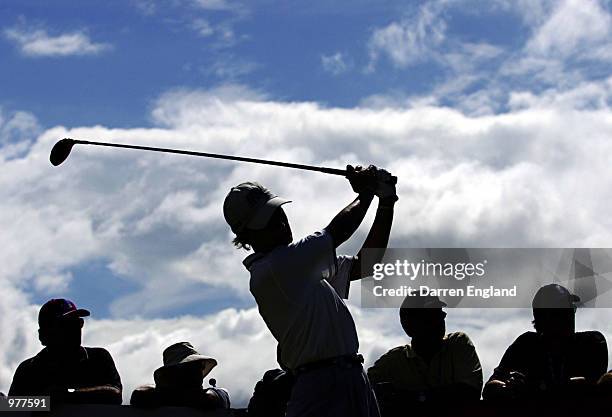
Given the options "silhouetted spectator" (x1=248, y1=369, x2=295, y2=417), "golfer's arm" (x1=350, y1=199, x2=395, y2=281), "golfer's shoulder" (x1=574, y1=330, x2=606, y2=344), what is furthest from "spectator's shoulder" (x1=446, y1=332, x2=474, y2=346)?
"golfer's arm" (x1=350, y1=199, x2=395, y2=281)

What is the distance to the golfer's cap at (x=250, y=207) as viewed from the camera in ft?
18.7

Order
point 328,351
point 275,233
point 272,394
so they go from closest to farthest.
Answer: point 328,351 < point 275,233 < point 272,394

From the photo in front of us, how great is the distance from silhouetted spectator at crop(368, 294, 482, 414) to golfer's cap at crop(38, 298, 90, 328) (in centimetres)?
254

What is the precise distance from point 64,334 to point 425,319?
3.04m

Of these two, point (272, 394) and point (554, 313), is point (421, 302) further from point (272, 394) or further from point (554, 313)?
point (272, 394)

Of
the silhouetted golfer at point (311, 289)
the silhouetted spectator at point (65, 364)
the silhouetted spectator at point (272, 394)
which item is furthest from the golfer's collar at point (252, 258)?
the silhouetted spectator at point (65, 364)

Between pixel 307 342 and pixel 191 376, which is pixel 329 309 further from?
pixel 191 376

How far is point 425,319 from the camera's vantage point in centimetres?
839

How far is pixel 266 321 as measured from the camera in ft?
19.2

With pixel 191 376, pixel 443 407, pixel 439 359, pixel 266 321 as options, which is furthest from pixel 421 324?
pixel 266 321

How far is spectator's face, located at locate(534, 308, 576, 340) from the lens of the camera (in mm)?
7914

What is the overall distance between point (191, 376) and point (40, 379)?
1282mm

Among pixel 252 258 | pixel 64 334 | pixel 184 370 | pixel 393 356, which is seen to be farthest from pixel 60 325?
pixel 252 258

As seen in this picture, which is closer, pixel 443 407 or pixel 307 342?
pixel 307 342
